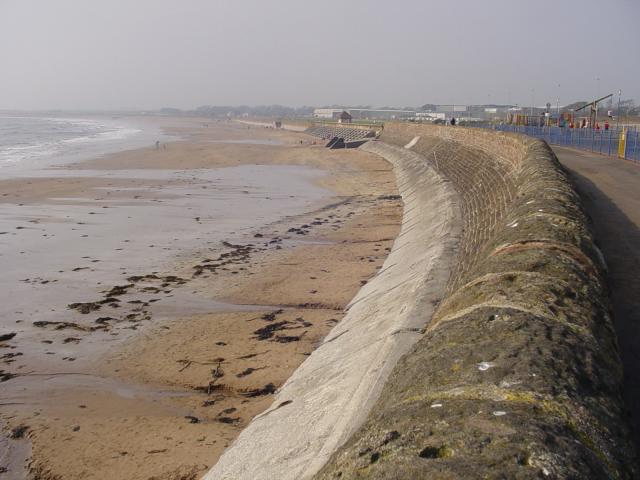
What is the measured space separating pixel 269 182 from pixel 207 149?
21844 millimetres

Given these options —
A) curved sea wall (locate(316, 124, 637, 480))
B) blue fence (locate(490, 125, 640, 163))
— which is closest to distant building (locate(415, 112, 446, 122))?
blue fence (locate(490, 125, 640, 163))

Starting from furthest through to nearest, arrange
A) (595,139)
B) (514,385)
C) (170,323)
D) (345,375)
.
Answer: (595,139) → (170,323) → (345,375) → (514,385)

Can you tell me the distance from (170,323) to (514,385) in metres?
8.11

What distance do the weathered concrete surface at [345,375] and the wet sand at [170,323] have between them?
1.53ft

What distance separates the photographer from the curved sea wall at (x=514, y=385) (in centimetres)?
204

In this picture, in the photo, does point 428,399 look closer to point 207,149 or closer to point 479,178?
point 479,178

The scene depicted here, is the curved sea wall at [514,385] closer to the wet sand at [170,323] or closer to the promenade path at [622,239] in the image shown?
the promenade path at [622,239]

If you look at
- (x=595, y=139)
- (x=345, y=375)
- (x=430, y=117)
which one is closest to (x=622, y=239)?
(x=345, y=375)

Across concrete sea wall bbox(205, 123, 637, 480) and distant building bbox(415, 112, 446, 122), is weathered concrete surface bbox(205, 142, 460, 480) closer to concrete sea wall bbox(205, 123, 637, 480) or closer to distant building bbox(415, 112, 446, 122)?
concrete sea wall bbox(205, 123, 637, 480)

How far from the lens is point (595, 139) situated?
24.7 meters

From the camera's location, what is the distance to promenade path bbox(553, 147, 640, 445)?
174 inches

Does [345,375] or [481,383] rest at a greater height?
[481,383]

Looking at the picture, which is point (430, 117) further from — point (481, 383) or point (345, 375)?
point (481, 383)

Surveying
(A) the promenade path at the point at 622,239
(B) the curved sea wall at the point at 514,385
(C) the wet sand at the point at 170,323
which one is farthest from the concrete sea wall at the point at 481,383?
(C) the wet sand at the point at 170,323
